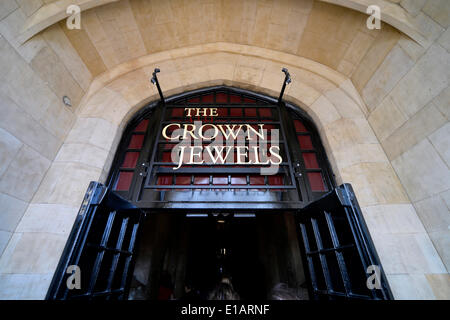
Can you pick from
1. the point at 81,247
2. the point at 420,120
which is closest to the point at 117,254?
the point at 81,247

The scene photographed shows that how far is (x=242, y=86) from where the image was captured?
13.9 feet

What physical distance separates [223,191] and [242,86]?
2493 mm

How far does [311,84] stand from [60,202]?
4577 mm

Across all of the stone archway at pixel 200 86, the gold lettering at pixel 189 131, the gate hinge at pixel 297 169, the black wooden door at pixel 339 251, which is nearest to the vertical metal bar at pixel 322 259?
the black wooden door at pixel 339 251

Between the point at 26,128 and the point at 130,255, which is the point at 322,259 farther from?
the point at 26,128

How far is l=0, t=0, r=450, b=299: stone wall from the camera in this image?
2225 millimetres

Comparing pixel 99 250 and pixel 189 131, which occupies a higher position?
pixel 189 131

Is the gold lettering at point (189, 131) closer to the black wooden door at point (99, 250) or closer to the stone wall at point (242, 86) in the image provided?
the stone wall at point (242, 86)

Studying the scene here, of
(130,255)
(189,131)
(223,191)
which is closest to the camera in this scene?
(130,255)

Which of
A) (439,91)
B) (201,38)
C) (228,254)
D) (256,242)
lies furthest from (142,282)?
(439,91)

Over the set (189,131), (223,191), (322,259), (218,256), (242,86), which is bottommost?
(322,259)

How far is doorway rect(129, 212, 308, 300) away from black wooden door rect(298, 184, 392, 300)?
235 centimetres

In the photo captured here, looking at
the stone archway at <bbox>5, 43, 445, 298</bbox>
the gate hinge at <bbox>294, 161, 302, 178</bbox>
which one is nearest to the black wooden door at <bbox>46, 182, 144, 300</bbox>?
the stone archway at <bbox>5, 43, 445, 298</bbox>

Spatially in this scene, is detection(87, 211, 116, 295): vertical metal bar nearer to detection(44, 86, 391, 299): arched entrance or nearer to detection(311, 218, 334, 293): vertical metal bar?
detection(44, 86, 391, 299): arched entrance
